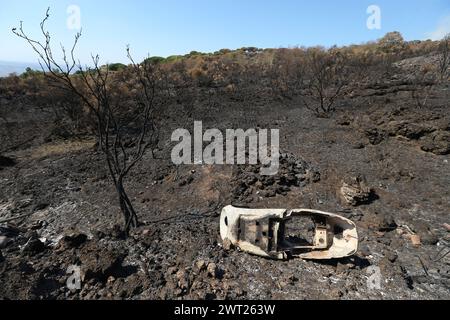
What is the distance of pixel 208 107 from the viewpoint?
1962cm

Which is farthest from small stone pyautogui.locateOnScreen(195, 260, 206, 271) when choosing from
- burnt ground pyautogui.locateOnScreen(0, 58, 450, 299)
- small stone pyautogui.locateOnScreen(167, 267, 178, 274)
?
small stone pyautogui.locateOnScreen(167, 267, 178, 274)

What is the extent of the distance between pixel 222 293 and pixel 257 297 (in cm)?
59

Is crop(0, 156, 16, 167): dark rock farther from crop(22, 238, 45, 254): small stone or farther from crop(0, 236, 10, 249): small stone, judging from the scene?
crop(22, 238, 45, 254): small stone

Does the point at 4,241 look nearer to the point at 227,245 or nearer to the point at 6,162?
the point at 227,245

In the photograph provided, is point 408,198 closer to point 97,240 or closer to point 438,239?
point 438,239

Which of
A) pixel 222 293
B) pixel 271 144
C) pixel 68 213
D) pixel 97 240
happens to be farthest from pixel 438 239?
pixel 68 213

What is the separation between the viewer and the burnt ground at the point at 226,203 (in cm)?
571

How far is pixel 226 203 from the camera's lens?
895 centimetres

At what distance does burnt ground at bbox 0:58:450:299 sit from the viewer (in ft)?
18.7

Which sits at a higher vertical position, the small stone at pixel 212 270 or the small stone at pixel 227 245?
the small stone at pixel 227 245

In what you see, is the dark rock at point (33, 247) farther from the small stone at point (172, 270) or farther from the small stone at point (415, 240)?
the small stone at point (415, 240)

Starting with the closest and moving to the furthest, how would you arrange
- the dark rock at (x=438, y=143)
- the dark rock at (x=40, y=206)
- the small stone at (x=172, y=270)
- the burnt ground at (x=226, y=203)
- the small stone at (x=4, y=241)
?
the burnt ground at (x=226, y=203) → the small stone at (x=172, y=270) → the small stone at (x=4, y=241) → the dark rock at (x=40, y=206) → the dark rock at (x=438, y=143)

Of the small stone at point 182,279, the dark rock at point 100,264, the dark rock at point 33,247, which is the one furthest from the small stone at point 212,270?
the dark rock at point 33,247

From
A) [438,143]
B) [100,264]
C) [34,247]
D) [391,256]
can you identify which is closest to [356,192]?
[391,256]
